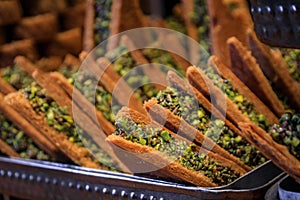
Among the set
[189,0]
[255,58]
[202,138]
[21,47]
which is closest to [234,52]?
[255,58]

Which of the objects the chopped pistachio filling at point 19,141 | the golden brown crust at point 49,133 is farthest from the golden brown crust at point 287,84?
the chopped pistachio filling at point 19,141

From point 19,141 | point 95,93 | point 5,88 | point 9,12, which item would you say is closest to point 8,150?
point 19,141

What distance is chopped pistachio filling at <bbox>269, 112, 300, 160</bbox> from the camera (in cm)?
101

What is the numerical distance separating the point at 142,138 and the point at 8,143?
0.46 meters

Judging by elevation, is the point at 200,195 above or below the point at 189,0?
below

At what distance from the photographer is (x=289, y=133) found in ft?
3.34

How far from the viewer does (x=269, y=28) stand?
956mm

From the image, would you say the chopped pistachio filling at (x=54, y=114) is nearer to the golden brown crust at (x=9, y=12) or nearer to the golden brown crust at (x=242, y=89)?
the golden brown crust at (x=242, y=89)

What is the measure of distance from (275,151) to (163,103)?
0.66ft

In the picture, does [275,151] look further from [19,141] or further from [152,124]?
[19,141]

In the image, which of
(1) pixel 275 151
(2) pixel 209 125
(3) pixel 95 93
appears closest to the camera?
(1) pixel 275 151

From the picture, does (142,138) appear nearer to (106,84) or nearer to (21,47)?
(106,84)

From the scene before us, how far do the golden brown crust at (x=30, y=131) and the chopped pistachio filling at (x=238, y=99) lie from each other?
14.8 inches

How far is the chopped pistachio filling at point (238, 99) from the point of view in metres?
1.17
